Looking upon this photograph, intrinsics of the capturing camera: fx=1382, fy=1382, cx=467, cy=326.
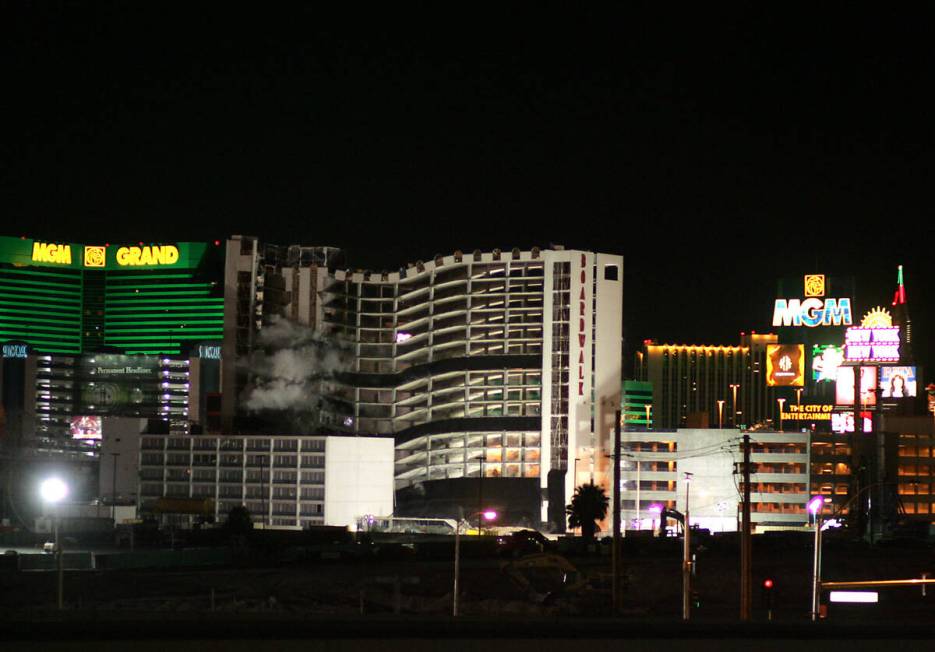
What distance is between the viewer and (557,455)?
18712 centimetres

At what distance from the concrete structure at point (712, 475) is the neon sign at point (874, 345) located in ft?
52.4

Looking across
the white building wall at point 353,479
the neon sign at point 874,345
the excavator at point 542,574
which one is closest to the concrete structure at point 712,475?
the neon sign at point 874,345

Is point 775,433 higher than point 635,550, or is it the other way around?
point 775,433

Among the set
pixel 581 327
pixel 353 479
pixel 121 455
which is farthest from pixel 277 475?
pixel 581 327

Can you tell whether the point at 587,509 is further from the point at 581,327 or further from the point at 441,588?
the point at 441,588

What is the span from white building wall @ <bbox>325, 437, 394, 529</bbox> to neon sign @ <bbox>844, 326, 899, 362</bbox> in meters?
69.6

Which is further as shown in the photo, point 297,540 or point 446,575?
point 297,540

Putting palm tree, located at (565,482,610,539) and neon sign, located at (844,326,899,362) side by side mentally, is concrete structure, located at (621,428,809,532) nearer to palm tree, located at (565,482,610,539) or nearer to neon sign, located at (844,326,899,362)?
neon sign, located at (844,326,899,362)

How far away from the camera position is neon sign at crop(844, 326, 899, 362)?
Result: 195 m

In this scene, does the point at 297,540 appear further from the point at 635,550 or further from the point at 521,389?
the point at 521,389

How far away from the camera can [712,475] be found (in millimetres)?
183750

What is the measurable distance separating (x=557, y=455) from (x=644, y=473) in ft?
40.1

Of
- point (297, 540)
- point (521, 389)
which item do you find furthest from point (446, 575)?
point (521, 389)

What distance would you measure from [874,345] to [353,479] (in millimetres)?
76633
